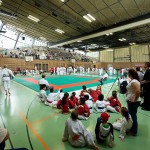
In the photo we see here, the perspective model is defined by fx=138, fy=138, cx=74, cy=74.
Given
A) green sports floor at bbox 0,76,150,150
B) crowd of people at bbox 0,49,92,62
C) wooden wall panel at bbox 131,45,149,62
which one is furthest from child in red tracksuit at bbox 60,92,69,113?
wooden wall panel at bbox 131,45,149,62

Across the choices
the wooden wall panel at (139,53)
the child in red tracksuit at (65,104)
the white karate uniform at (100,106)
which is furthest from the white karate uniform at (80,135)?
the wooden wall panel at (139,53)

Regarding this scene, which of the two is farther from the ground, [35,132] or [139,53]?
[139,53]

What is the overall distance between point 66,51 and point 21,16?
24241mm

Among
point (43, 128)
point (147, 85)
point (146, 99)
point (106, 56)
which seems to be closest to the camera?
point (43, 128)

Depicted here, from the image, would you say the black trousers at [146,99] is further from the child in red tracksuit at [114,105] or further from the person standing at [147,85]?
the child in red tracksuit at [114,105]

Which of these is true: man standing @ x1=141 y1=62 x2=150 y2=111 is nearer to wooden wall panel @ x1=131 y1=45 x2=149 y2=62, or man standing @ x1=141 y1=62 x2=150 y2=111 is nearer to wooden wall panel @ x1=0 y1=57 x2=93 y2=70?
wooden wall panel @ x1=0 y1=57 x2=93 y2=70

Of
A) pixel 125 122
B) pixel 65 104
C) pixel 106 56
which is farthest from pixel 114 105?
pixel 106 56

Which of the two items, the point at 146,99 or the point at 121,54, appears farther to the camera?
the point at 121,54

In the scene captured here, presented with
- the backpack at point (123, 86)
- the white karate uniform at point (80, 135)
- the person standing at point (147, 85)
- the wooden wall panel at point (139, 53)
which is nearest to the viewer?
the white karate uniform at point (80, 135)

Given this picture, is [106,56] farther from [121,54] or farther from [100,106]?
[100,106]

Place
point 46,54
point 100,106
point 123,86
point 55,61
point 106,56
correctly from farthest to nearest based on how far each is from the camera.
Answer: point 106,56, point 46,54, point 55,61, point 123,86, point 100,106

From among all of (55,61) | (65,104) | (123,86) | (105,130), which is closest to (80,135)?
(105,130)

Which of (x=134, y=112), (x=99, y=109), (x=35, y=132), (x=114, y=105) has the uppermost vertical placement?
(x=134, y=112)

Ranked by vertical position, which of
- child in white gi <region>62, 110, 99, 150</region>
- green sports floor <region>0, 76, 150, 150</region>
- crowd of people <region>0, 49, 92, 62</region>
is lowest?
green sports floor <region>0, 76, 150, 150</region>
